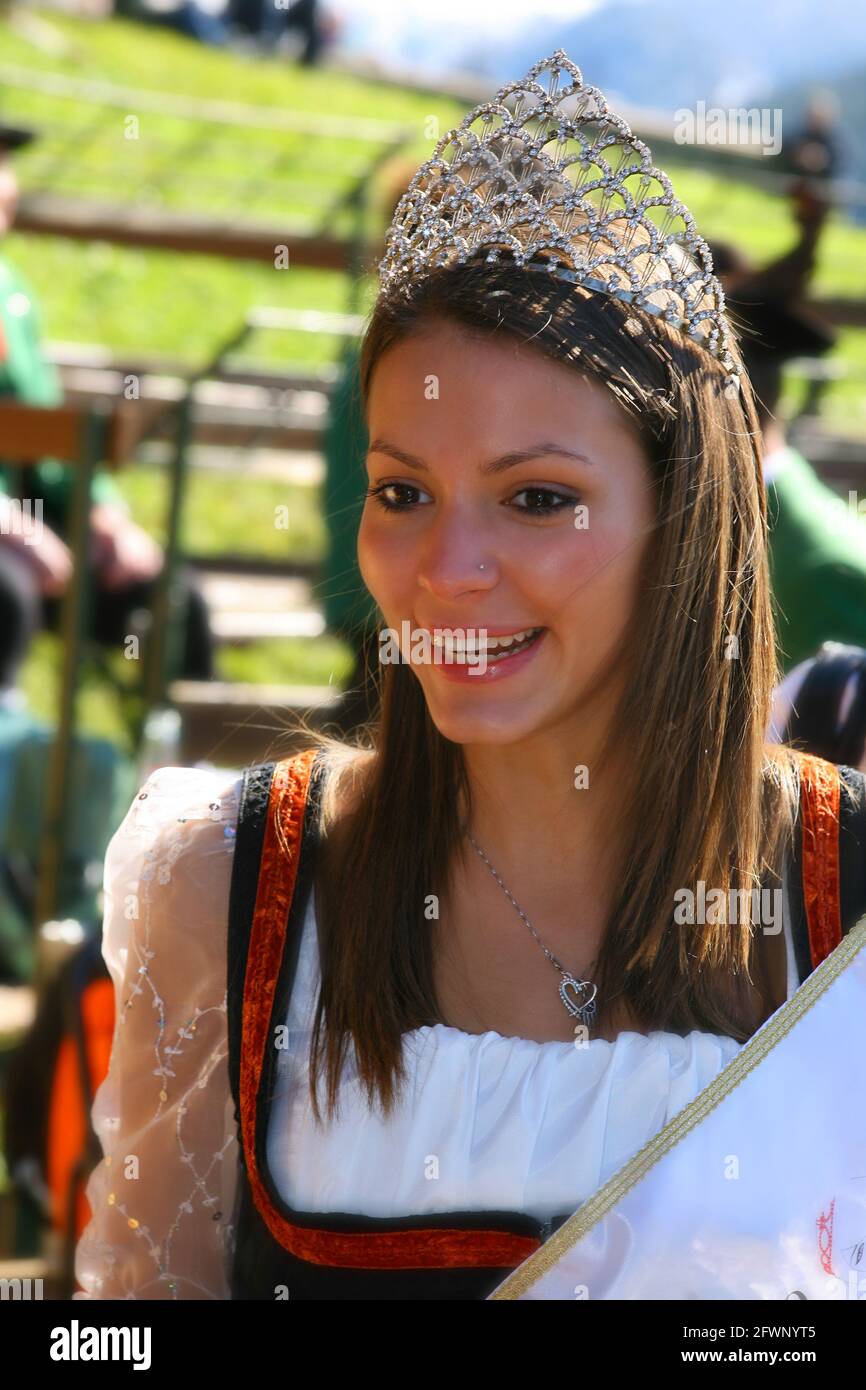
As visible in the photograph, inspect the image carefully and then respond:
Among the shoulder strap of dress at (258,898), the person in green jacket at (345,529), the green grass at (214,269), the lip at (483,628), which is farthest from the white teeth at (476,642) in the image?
the green grass at (214,269)

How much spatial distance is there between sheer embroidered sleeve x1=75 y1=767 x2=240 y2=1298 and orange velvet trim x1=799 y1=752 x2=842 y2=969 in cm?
52

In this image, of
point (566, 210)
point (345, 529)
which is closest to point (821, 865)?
point (566, 210)

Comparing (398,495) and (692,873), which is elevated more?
(398,495)

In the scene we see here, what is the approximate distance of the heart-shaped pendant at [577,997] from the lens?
A: 1.37 meters

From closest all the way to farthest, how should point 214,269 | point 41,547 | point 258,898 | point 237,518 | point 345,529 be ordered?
point 258,898 → point 345,529 → point 41,547 → point 237,518 → point 214,269

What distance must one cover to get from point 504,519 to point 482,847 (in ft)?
1.15

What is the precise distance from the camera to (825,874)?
53.9 inches

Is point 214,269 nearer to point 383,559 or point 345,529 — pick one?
point 345,529

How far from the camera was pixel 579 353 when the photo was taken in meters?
1.27
